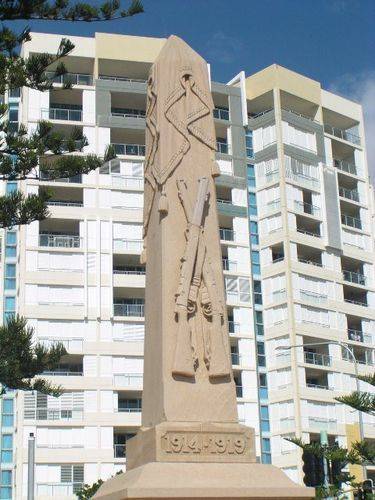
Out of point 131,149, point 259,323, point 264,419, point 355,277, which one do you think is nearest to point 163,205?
point 264,419

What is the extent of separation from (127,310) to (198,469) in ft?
133

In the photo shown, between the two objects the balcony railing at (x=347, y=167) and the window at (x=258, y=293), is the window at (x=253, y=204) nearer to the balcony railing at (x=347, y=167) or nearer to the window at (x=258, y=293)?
the window at (x=258, y=293)

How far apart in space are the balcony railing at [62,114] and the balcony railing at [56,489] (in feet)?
65.9

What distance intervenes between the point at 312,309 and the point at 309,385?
433 cm

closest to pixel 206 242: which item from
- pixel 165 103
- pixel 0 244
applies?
pixel 165 103

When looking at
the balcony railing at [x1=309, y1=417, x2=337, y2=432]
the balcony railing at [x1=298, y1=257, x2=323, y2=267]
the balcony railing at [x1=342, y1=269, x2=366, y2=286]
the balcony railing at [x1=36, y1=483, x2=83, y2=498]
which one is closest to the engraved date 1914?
the balcony railing at [x1=36, y1=483, x2=83, y2=498]

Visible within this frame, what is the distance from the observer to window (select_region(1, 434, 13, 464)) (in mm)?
47438

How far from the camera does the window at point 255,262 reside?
5609 centimetres

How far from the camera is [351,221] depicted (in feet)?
201

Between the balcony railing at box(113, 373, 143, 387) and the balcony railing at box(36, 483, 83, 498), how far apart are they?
547 cm

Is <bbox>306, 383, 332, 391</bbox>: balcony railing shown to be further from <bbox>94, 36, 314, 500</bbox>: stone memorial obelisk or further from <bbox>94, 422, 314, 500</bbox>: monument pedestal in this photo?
<bbox>94, 422, 314, 500</bbox>: monument pedestal

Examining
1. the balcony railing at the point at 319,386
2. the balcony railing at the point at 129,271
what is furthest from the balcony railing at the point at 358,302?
the balcony railing at the point at 129,271

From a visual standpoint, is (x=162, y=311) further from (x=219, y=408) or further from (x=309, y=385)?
(x=309, y=385)

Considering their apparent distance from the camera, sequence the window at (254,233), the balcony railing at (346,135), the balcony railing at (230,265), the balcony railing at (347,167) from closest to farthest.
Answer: the balcony railing at (230,265) → the window at (254,233) → the balcony railing at (347,167) → the balcony railing at (346,135)
